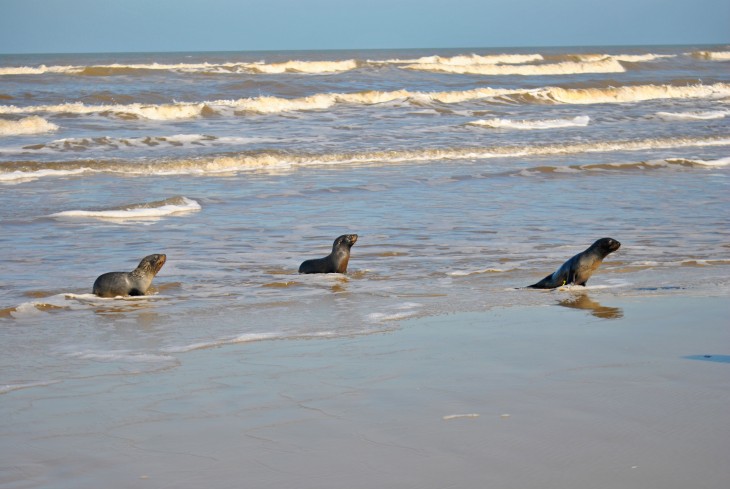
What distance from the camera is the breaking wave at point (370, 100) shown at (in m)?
24.9

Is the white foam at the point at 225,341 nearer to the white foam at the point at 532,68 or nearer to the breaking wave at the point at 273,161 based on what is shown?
the breaking wave at the point at 273,161

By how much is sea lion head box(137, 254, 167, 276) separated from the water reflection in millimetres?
2957

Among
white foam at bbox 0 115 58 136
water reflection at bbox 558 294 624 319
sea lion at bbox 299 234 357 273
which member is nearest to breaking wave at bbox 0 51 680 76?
white foam at bbox 0 115 58 136

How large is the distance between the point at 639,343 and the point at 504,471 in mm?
2105

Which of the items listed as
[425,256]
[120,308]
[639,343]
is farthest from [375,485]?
[425,256]

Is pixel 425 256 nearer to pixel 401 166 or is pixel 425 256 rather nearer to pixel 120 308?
pixel 120 308

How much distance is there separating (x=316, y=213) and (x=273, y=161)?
17.9 feet

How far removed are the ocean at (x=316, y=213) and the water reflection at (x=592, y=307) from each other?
0.02m

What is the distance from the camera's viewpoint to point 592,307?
653 centimetres

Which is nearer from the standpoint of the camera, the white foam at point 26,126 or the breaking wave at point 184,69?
the white foam at point 26,126

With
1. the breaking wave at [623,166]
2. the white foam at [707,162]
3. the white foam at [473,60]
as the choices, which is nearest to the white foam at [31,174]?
the breaking wave at [623,166]

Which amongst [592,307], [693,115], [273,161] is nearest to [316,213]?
[592,307]

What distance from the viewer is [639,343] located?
5387mm

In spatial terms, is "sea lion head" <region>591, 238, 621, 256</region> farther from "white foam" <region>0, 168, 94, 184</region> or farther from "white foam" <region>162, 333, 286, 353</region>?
"white foam" <region>0, 168, 94, 184</region>
